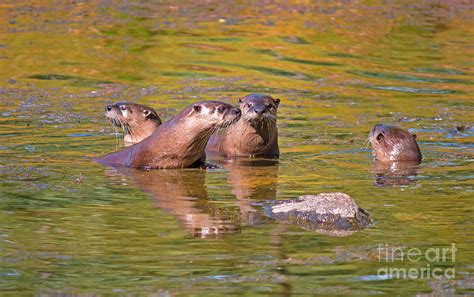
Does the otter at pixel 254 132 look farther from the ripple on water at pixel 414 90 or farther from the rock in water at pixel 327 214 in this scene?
the ripple on water at pixel 414 90

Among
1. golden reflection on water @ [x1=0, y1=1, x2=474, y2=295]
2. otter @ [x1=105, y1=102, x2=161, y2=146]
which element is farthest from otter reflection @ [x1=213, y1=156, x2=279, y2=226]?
otter @ [x1=105, y1=102, x2=161, y2=146]

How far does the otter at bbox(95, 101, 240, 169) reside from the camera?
29.0 feet

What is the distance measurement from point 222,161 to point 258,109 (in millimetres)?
567

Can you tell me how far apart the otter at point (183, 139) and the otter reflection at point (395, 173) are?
121 centimetres

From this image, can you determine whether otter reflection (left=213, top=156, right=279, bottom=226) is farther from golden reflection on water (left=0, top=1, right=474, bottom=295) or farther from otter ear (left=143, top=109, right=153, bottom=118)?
otter ear (left=143, top=109, right=153, bottom=118)

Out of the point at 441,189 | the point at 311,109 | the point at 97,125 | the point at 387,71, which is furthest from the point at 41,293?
the point at 387,71

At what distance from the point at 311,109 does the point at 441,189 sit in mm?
4068

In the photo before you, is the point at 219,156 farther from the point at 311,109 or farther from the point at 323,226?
the point at 323,226

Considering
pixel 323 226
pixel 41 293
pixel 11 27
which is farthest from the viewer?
pixel 11 27

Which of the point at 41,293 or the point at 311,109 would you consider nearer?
the point at 41,293

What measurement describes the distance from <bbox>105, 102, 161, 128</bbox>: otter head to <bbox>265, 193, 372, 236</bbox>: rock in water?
379 cm

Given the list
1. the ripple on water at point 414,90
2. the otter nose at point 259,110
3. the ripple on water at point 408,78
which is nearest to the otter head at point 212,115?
the otter nose at point 259,110

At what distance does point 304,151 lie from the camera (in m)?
9.90

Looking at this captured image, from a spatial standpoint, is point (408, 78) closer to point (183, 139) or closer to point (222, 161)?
point (222, 161)
